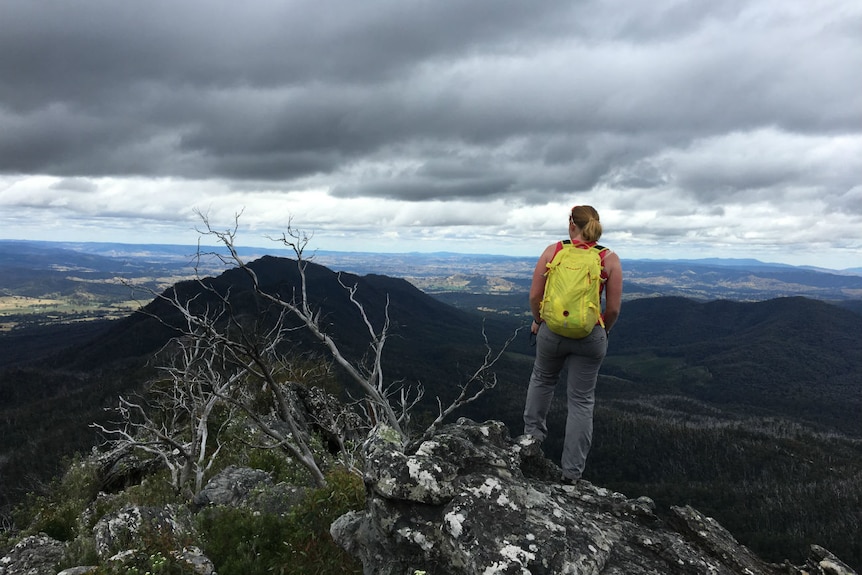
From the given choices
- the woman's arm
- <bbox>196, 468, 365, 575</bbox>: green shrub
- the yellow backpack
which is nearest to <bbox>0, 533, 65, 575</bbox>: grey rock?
<bbox>196, 468, 365, 575</bbox>: green shrub

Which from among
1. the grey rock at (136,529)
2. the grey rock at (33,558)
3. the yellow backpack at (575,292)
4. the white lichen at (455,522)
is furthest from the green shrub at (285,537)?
the yellow backpack at (575,292)

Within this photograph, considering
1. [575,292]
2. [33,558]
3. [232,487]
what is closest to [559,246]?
[575,292]

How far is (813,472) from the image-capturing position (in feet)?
578

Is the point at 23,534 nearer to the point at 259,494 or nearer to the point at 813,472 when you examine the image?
the point at 259,494

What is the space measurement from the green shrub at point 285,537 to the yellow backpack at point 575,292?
543cm

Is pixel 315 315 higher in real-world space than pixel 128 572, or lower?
higher

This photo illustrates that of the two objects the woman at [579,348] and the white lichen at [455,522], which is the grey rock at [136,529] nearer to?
the white lichen at [455,522]

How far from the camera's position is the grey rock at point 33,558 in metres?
8.91

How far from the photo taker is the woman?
26.9ft

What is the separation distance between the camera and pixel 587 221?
8.38 m

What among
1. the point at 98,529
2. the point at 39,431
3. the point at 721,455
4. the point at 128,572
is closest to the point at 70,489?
the point at 98,529

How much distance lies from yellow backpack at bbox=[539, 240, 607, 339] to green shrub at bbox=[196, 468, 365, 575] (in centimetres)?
543

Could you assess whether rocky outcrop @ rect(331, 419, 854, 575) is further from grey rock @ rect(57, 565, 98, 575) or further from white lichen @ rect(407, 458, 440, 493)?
grey rock @ rect(57, 565, 98, 575)

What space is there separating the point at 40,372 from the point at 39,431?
301 ft
